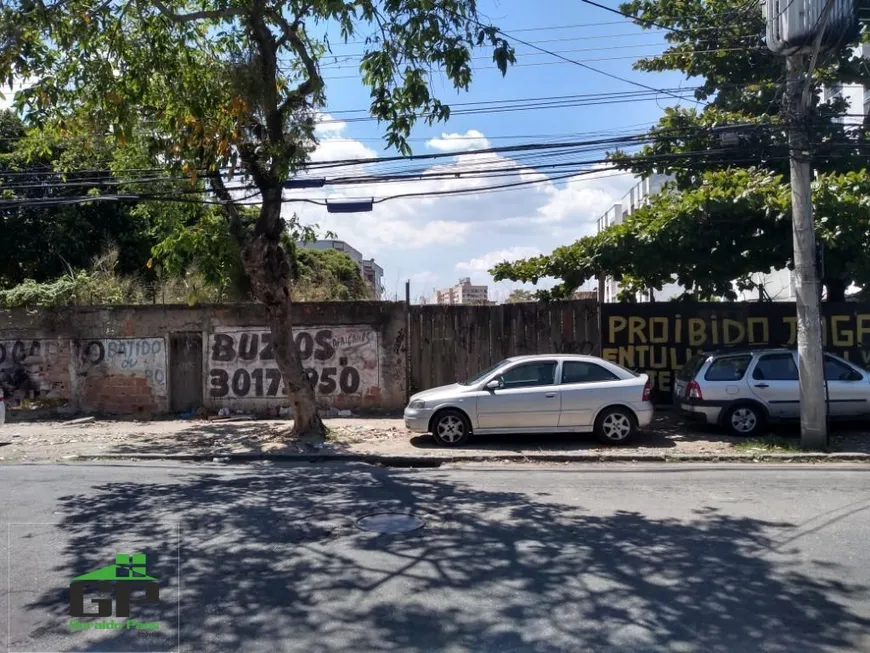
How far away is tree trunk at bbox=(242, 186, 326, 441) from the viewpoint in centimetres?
1255

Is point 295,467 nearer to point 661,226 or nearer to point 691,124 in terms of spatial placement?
point 661,226

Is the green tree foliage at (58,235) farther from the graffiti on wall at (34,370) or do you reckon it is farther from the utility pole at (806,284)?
the utility pole at (806,284)

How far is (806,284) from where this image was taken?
1148 centimetres

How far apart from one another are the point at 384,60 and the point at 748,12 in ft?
30.2

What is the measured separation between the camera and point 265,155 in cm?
1209

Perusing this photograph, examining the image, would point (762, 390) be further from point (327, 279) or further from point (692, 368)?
point (327, 279)

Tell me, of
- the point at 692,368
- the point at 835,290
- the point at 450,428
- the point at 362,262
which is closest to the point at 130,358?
the point at 450,428

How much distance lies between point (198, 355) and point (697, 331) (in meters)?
10.9

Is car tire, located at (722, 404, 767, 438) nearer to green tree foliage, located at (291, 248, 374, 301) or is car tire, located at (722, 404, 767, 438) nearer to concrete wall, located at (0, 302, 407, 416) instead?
concrete wall, located at (0, 302, 407, 416)

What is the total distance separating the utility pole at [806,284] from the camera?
37.4 feet

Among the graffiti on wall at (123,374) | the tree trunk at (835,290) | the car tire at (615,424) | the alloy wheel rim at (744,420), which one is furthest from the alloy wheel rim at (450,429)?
the tree trunk at (835,290)

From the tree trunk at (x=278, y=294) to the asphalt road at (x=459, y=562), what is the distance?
3.31m

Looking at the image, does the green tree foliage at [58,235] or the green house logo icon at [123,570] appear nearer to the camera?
the green house logo icon at [123,570]

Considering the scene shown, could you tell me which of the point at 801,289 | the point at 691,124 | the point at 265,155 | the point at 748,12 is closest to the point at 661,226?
the point at 801,289
